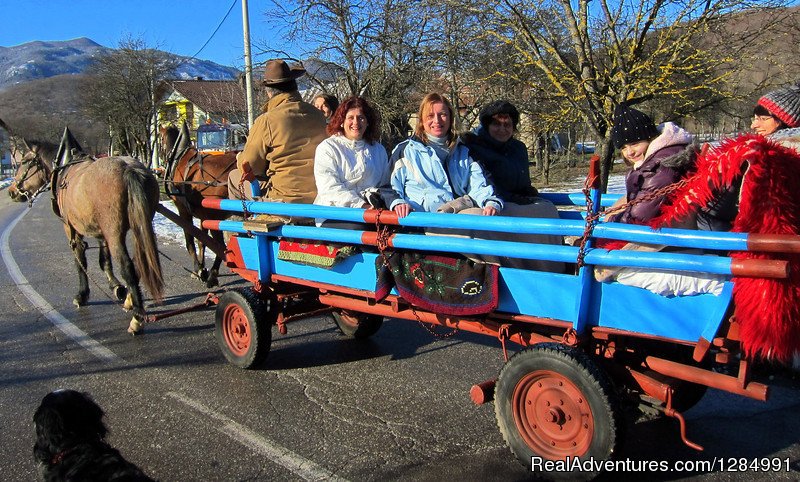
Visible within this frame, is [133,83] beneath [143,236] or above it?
above

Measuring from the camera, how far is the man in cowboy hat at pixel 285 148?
15.8 feet

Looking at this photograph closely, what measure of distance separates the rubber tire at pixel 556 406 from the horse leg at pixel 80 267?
207 inches

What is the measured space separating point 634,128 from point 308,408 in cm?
258

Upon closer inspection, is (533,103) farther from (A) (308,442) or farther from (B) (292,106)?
(A) (308,442)

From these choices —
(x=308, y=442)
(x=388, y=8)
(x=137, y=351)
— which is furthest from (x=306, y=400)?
(x=388, y=8)

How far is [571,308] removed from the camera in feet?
9.55

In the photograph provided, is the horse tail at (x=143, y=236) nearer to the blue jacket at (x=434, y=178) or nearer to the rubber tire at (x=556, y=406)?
the blue jacket at (x=434, y=178)

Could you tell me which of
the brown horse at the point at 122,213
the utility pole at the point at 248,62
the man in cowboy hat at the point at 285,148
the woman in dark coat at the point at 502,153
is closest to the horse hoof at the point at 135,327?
the brown horse at the point at 122,213

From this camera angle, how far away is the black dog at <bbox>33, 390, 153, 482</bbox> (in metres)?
2.17

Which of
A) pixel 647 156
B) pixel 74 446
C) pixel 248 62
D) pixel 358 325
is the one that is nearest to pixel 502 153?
pixel 647 156

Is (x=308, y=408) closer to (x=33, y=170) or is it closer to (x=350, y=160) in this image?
(x=350, y=160)

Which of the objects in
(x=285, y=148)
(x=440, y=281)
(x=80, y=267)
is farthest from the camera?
(x=80, y=267)

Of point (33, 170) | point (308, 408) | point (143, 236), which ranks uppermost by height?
point (33, 170)

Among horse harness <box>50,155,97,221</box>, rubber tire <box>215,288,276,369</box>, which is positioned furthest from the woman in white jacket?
horse harness <box>50,155,97,221</box>
